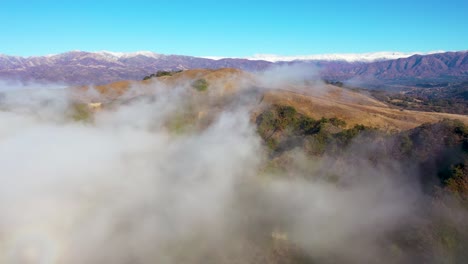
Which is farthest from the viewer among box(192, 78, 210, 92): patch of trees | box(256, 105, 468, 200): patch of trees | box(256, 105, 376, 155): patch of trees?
box(192, 78, 210, 92): patch of trees

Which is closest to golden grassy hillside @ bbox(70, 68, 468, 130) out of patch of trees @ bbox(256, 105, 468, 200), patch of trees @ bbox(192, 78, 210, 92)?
patch of trees @ bbox(192, 78, 210, 92)

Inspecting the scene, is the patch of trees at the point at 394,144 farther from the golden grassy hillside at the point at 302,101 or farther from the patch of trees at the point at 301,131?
the golden grassy hillside at the point at 302,101

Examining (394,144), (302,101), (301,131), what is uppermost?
(302,101)

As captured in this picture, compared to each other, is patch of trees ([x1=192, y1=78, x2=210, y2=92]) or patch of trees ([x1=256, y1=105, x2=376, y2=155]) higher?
patch of trees ([x1=192, y1=78, x2=210, y2=92])

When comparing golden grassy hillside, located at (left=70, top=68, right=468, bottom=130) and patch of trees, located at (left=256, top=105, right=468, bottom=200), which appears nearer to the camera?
patch of trees, located at (left=256, top=105, right=468, bottom=200)

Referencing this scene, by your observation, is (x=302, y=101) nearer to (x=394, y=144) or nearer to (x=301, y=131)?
(x=301, y=131)

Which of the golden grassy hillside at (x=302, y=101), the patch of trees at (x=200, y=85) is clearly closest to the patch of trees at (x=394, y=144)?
the golden grassy hillside at (x=302, y=101)

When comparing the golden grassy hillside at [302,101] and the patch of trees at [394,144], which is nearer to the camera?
the patch of trees at [394,144]

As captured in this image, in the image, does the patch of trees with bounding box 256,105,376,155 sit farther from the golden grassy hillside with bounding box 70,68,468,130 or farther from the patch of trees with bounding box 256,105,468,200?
the golden grassy hillside with bounding box 70,68,468,130

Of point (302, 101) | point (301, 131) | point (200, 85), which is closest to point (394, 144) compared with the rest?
point (301, 131)

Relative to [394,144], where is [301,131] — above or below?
below

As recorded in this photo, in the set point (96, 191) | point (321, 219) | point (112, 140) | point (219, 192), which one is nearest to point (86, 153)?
point (112, 140)
